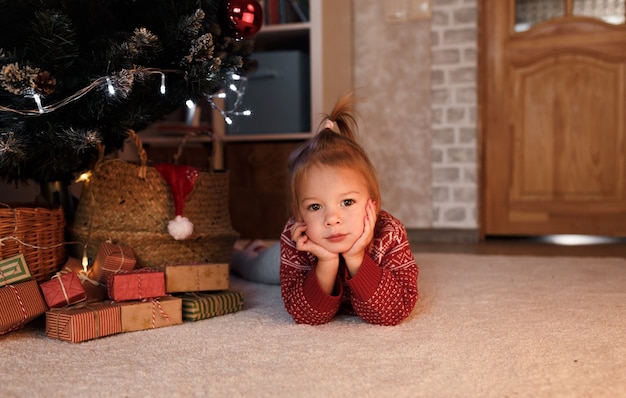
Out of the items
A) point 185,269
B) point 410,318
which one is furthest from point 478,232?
point 185,269

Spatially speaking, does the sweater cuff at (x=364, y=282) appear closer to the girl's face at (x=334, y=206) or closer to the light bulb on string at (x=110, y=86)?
the girl's face at (x=334, y=206)

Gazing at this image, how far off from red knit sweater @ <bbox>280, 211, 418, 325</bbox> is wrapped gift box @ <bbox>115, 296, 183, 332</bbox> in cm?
19

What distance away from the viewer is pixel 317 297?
1.03 metres

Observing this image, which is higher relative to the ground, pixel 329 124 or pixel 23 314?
pixel 329 124

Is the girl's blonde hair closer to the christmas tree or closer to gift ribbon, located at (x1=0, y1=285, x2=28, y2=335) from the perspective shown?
the christmas tree

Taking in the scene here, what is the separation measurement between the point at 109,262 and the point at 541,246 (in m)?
1.60

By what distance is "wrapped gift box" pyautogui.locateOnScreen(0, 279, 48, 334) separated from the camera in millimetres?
967

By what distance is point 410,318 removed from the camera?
1.10 metres

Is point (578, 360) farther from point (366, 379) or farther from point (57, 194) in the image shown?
point (57, 194)

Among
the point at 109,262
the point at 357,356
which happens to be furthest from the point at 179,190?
the point at 357,356

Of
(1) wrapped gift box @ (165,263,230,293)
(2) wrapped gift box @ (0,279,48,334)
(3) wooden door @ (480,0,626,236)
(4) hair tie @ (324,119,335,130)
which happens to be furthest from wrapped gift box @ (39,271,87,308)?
(3) wooden door @ (480,0,626,236)

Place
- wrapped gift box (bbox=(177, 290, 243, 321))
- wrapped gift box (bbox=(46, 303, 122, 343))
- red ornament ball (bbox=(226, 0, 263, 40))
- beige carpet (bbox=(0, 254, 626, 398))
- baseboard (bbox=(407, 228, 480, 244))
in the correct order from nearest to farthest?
beige carpet (bbox=(0, 254, 626, 398))
wrapped gift box (bbox=(46, 303, 122, 343))
wrapped gift box (bbox=(177, 290, 243, 321))
red ornament ball (bbox=(226, 0, 263, 40))
baseboard (bbox=(407, 228, 480, 244))

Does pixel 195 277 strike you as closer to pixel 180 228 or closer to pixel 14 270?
pixel 180 228

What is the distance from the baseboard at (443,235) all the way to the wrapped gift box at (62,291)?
1590 mm
